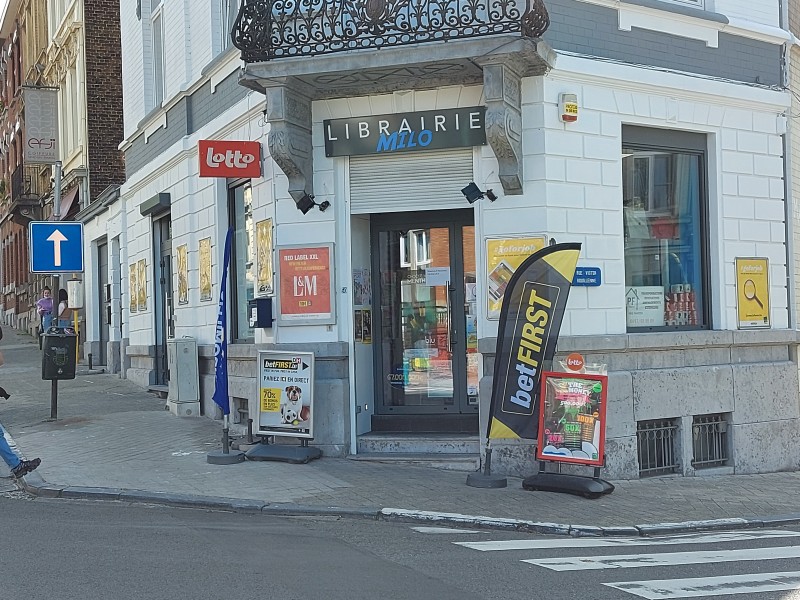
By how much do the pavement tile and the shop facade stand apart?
703 millimetres

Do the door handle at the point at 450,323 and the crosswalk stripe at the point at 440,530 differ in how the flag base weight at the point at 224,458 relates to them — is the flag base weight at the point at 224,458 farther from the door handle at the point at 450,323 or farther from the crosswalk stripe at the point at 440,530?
the crosswalk stripe at the point at 440,530

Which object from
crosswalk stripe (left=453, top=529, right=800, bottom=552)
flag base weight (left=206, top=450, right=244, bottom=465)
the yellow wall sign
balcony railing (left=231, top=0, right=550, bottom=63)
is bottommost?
crosswalk stripe (left=453, top=529, right=800, bottom=552)

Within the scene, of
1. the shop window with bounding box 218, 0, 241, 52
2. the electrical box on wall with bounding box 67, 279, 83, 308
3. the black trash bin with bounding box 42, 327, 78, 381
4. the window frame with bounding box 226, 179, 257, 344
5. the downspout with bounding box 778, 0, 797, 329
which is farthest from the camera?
the electrical box on wall with bounding box 67, 279, 83, 308

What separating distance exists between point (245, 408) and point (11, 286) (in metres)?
31.0

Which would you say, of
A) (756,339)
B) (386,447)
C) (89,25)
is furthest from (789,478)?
(89,25)

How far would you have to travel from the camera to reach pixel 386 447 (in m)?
11.2

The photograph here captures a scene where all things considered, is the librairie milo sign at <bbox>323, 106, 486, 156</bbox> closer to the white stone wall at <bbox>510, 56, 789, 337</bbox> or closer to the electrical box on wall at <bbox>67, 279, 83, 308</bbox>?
the white stone wall at <bbox>510, 56, 789, 337</bbox>

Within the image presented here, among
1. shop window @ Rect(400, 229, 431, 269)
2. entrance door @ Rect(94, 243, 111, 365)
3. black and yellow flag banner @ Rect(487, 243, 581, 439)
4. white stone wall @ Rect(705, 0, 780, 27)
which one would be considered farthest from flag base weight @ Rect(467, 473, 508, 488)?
entrance door @ Rect(94, 243, 111, 365)

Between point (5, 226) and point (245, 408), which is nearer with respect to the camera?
point (245, 408)

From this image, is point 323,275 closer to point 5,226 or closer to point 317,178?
point 317,178

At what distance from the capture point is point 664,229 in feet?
39.2

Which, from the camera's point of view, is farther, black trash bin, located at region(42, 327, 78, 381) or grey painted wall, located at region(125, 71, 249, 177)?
black trash bin, located at region(42, 327, 78, 381)

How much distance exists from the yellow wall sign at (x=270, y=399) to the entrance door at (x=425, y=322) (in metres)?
1.36

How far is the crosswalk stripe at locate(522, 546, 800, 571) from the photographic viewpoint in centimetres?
680
